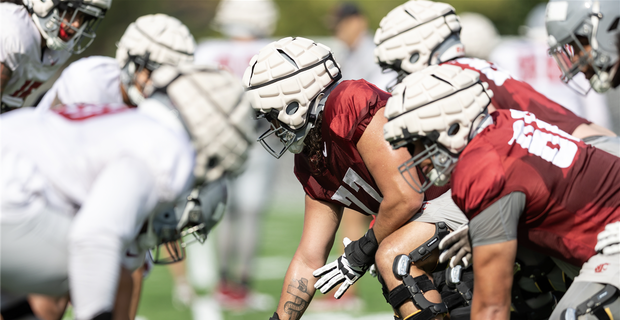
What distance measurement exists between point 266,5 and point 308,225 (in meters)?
3.82

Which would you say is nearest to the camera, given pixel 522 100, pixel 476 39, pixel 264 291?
pixel 522 100

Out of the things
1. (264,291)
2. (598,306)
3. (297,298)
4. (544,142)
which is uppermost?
(544,142)

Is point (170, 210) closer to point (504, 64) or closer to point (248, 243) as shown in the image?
point (248, 243)

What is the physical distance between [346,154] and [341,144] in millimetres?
69

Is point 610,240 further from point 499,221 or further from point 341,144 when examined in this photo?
point 341,144

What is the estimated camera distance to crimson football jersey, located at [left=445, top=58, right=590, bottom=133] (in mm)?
3600

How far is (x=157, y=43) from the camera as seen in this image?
4.06m

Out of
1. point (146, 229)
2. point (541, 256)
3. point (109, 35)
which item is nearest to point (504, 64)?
point (541, 256)

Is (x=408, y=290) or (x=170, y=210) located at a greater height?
(x=170, y=210)

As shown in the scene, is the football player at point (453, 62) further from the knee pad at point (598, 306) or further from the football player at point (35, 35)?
the football player at point (35, 35)

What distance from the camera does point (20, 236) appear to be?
7.29 feet

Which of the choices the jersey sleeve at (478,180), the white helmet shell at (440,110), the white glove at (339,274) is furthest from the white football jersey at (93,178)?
the white glove at (339,274)

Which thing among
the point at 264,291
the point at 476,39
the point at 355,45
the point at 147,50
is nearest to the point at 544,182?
the point at 147,50

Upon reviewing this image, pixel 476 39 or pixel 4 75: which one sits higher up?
pixel 4 75
